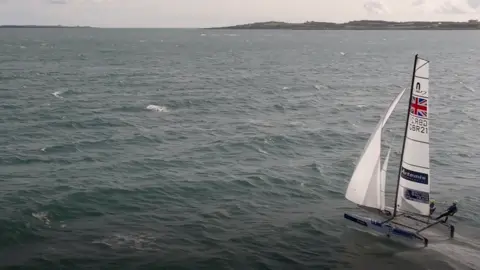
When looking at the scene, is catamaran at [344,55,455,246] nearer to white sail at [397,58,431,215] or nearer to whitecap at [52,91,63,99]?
white sail at [397,58,431,215]

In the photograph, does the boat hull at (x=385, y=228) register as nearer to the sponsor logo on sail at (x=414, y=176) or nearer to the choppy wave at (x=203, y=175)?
the choppy wave at (x=203, y=175)

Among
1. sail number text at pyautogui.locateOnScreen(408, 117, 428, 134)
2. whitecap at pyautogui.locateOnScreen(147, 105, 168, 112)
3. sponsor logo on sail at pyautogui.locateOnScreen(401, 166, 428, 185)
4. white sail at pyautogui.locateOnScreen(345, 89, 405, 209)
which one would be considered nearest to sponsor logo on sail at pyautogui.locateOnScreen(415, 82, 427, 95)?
sail number text at pyautogui.locateOnScreen(408, 117, 428, 134)

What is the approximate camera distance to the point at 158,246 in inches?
1171

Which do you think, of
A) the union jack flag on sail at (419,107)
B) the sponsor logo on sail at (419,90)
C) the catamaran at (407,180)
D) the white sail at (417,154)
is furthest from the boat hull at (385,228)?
the sponsor logo on sail at (419,90)

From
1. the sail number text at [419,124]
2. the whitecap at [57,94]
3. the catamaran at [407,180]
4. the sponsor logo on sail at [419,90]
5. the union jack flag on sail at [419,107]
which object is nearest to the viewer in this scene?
the sponsor logo on sail at [419,90]

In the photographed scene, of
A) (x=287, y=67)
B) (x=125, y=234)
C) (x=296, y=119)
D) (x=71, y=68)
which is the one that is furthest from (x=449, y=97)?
(x=71, y=68)

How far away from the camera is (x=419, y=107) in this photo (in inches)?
1125

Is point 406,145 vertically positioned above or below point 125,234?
above

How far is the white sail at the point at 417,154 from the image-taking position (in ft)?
92.4

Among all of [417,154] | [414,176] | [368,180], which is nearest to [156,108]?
[368,180]

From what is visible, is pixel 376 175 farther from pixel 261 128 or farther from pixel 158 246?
pixel 261 128

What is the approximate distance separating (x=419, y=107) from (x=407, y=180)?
443cm

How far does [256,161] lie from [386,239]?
19.0m

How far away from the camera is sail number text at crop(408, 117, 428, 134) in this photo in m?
28.7
